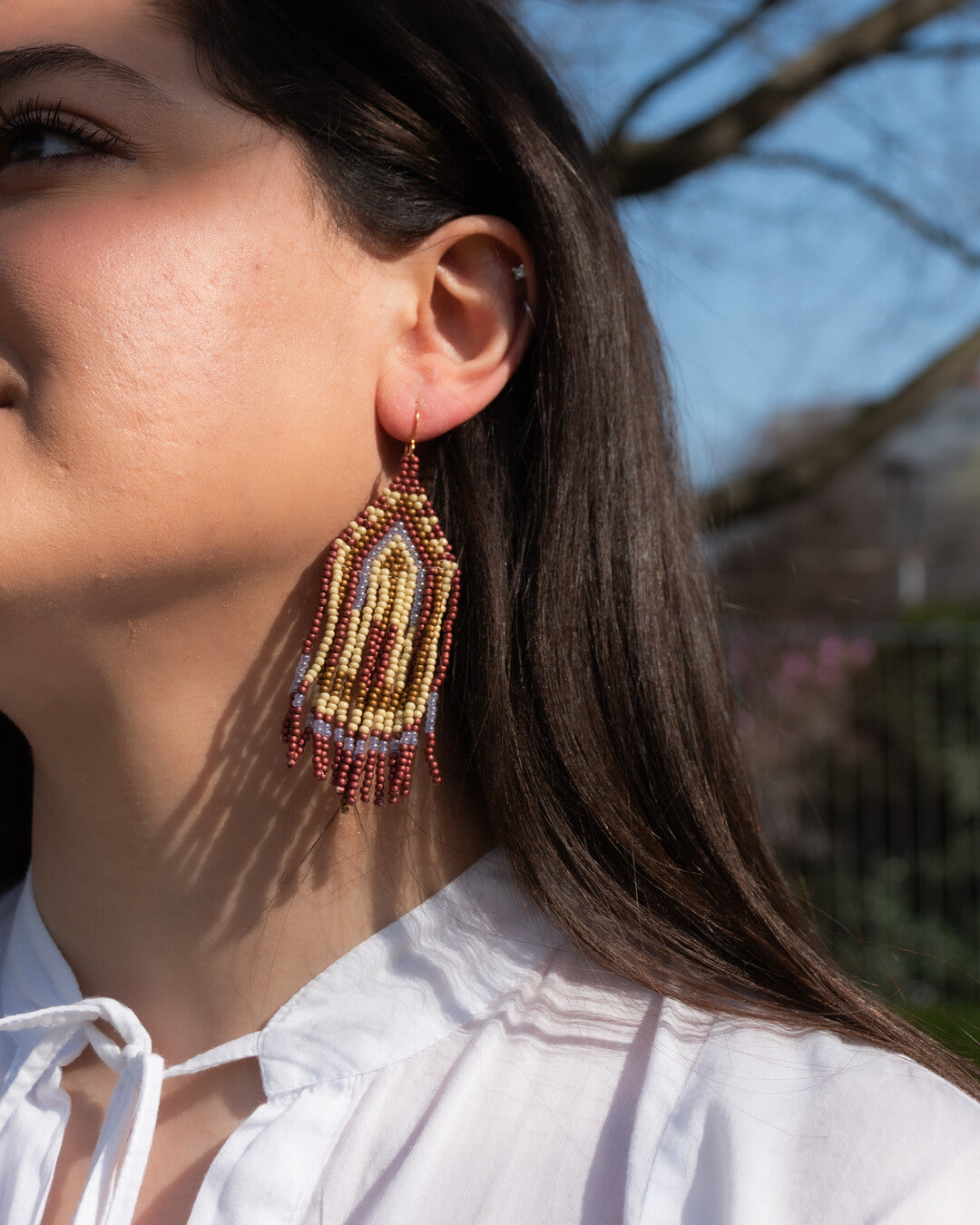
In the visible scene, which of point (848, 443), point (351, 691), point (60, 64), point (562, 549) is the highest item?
point (60, 64)

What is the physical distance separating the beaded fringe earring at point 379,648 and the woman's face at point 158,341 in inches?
2.2

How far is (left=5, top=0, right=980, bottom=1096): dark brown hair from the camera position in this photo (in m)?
1.48

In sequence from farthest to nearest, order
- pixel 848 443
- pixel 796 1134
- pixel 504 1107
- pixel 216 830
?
1. pixel 848 443
2. pixel 216 830
3. pixel 504 1107
4. pixel 796 1134

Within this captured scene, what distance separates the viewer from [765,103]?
3590mm

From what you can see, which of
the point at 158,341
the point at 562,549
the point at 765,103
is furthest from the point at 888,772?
the point at 158,341

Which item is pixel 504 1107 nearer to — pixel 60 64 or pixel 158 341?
pixel 158 341

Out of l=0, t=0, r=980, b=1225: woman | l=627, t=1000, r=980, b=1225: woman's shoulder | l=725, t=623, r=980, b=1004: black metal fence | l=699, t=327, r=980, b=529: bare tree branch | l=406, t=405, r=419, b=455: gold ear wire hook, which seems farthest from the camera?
l=725, t=623, r=980, b=1004: black metal fence

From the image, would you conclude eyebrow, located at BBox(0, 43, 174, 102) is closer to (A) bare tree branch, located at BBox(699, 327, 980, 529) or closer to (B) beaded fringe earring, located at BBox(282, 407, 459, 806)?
(B) beaded fringe earring, located at BBox(282, 407, 459, 806)

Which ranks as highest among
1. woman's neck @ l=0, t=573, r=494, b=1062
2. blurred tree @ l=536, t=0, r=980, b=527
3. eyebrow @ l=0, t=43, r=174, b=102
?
blurred tree @ l=536, t=0, r=980, b=527

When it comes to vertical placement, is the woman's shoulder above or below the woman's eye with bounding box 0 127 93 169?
below

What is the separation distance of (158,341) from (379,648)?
1.56ft

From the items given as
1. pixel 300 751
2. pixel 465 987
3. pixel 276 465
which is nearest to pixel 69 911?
pixel 300 751

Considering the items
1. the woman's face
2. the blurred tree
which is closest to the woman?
the woman's face

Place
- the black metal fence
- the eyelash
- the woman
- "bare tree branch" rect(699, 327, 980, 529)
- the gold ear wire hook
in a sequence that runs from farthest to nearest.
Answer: the black metal fence, "bare tree branch" rect(699, 327, 980, 529), the gold ear wire hook, the eyelash, the woman
